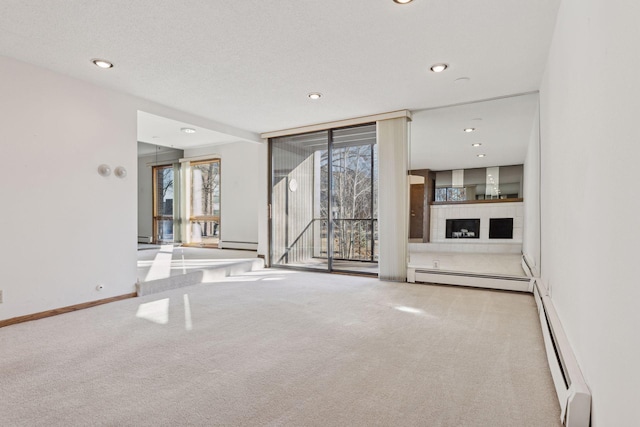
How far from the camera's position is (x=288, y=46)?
3107 millimetres

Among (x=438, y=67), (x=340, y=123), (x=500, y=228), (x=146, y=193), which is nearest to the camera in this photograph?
(x=438, y=67)

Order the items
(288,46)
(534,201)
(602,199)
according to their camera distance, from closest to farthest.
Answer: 1. (602,199)
2. (288,46)
3. (534,201)

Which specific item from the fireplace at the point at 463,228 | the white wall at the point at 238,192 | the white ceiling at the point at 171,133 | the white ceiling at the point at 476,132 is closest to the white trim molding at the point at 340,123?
the white ceiling at the point at 476,132

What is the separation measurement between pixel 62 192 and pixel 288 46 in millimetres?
2803

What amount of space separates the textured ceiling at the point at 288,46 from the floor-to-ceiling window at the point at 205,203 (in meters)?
4.60

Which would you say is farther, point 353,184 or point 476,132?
point 476,132

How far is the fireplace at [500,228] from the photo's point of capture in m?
9.30

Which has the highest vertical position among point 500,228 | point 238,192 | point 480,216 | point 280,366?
point 238,192

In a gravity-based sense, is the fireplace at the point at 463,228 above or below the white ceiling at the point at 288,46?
below

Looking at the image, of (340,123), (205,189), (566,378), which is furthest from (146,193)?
(566,378)

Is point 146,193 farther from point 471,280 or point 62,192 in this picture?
point 471,280

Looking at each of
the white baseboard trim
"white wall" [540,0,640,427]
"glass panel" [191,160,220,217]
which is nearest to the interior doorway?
the white baseboard trim

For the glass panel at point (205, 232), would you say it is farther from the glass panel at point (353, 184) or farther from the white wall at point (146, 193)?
the glass panel at point (353, 184)

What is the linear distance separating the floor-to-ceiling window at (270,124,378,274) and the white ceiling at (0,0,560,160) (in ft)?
5.03
